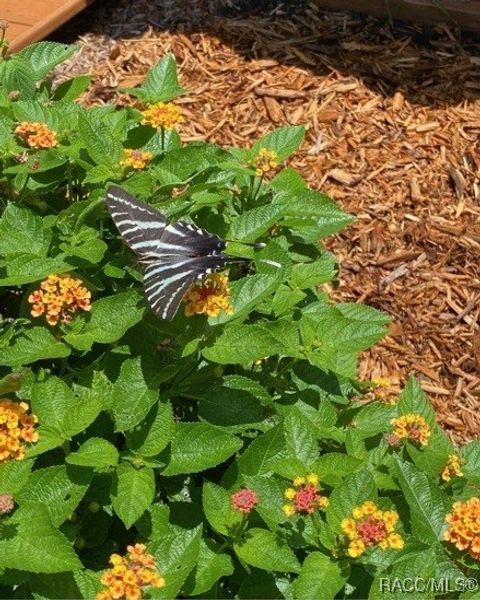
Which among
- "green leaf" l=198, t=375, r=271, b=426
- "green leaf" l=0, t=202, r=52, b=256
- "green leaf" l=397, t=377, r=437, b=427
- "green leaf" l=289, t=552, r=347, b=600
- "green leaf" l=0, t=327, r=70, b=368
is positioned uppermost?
"green leaf" l=0, t=202, r=52, b=256

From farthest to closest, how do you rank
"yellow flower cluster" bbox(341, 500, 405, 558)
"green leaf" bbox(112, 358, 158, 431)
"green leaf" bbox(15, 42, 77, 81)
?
"green leaf" bbox(15, 42, 77, 81)
"green leaf" bbox(112, 358, 158, 431)
"yellow flower cluster" bbox(341, 500, 405, 558)

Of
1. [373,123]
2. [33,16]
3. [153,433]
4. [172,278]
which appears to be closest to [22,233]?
[172,278]

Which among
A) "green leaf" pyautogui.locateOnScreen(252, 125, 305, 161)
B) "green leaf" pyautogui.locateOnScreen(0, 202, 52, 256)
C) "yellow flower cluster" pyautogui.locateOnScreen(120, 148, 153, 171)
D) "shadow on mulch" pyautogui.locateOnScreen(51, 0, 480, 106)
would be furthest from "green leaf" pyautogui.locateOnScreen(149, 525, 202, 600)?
"shadow on mulch" pyautogui.locateOnScreen(51, 0, 480, 106)

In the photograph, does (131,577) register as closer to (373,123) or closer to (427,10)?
(373,123)

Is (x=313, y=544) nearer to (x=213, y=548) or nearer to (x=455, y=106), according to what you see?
(x=213, y=548)

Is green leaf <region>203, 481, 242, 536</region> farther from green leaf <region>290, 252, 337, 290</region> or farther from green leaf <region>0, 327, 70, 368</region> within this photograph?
green leaf <region>290, 252, 337, 290</region>

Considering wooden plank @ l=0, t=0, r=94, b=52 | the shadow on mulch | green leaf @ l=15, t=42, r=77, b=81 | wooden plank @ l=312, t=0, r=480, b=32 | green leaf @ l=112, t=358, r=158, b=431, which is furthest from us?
wooden plank @ l=0, t=0, r=94, b=52

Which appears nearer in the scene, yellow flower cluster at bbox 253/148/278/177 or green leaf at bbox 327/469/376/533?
green leaf at bbox 327/469/376/533
